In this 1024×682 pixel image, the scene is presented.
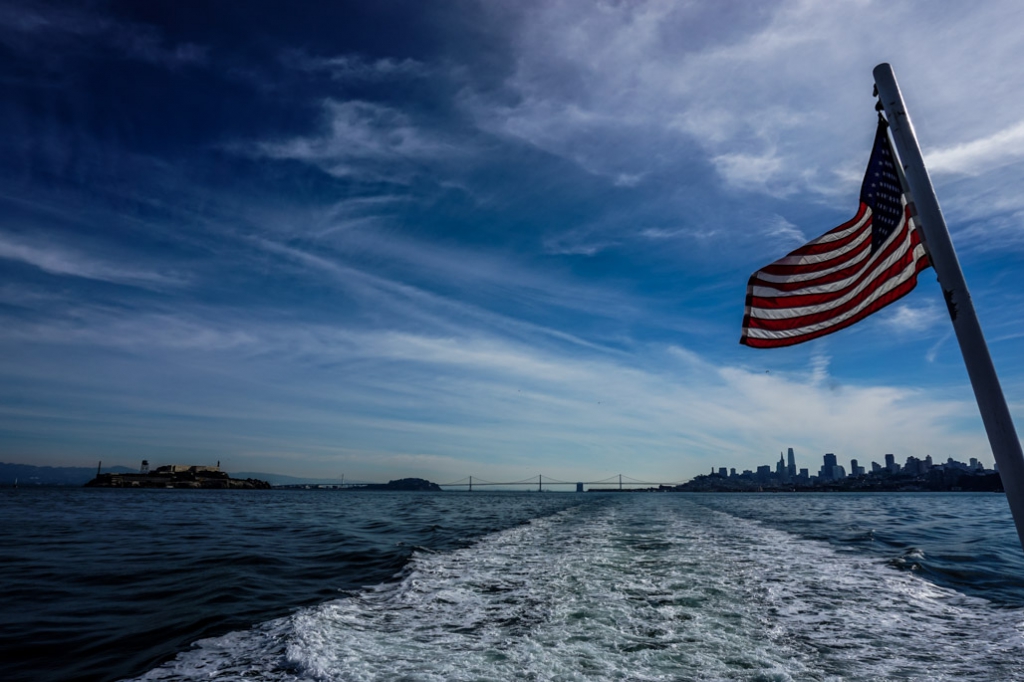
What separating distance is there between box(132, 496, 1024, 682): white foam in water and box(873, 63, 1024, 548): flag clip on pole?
5586mm

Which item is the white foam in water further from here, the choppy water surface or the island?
the island

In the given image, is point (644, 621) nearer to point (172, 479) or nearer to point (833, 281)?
Answer: point (833, 281)

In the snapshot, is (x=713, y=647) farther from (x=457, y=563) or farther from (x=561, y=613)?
(x=457, y=563)

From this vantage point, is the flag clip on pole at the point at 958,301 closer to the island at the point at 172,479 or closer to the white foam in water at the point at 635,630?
the white foam in water at the point at 635,630

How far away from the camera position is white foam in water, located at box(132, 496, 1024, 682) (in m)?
7.73

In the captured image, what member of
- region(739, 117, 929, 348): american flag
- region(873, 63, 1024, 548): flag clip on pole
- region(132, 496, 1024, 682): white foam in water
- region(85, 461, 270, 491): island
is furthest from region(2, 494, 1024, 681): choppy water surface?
region(85, 461, 270, 491): island

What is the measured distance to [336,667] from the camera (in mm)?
7770

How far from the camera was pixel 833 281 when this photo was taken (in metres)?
5.84

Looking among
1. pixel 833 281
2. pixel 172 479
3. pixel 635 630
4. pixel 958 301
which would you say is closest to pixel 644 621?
pixel 635 630

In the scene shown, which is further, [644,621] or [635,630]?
[644,621]

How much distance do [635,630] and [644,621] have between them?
722 mm

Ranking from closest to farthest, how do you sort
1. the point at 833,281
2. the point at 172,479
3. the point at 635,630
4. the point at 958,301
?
the point at 958,301 < the point at 833,281 < the point at 635,630 < the point at 172,479

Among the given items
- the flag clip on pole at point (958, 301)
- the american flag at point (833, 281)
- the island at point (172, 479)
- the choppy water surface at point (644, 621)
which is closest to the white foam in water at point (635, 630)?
the choppy water surface at point (644, 621)

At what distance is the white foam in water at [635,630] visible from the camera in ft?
25.3
